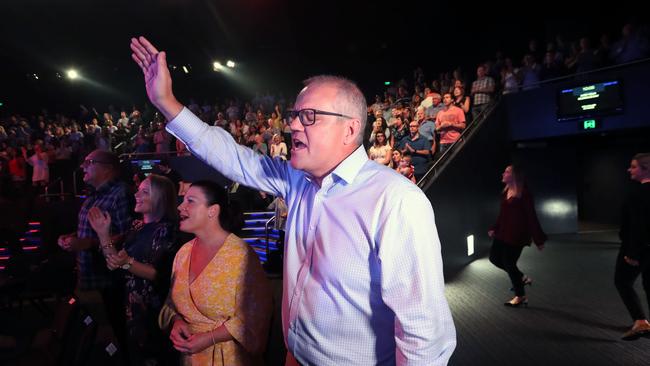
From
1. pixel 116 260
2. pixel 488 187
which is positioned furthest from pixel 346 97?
pixel 488 187

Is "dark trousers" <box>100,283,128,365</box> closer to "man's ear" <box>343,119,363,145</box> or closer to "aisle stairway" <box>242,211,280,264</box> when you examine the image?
"man's ear" <box>343,119,363,145</box>

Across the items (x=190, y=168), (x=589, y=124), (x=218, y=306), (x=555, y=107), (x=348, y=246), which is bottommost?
(x=218, y=306)

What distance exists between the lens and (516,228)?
4941 mm

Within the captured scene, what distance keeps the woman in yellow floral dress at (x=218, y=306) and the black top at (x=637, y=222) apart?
360 centimetres

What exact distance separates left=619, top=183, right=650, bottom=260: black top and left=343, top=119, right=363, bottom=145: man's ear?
3.70m

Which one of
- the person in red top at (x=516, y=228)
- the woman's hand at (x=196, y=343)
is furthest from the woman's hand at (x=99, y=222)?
the person in red top at (x=516, y=228)

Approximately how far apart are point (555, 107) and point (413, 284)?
9651mm

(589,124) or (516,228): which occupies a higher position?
(589,124)

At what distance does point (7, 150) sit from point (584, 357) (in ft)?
52.5

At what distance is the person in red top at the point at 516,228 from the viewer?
4.94 m

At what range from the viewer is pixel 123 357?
11.5 ft

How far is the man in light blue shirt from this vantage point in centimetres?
120

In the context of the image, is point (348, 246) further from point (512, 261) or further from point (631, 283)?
point (512, 261)

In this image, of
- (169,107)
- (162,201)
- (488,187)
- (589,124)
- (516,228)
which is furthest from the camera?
(589,124)
